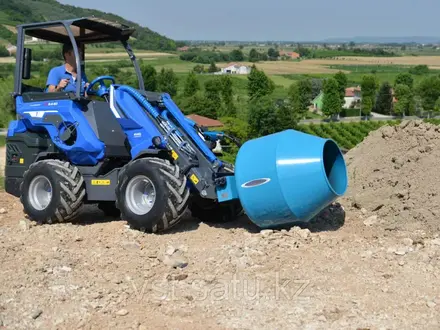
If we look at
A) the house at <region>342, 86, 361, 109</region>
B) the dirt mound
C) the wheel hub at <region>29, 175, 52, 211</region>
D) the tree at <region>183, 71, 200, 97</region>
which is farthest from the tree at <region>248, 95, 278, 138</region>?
the wheel hub at <region>29, 175, 52, 211</region>

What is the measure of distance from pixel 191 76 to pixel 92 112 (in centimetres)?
7077

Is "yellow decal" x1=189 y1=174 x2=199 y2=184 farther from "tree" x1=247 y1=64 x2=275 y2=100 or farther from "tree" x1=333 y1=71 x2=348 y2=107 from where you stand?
"tree" x1=247 y1=64 x2=275 y2=100

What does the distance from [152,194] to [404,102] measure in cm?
8475

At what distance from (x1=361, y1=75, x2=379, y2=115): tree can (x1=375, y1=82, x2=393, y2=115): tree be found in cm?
116

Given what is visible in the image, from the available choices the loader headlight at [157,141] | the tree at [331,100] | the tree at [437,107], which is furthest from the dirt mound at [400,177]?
the tree at [437,107]

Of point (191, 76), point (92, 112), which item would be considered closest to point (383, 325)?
point (92, 112)

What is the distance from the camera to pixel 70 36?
25.6ft

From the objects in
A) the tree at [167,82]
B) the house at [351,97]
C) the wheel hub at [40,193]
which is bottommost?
the house at [351,97]

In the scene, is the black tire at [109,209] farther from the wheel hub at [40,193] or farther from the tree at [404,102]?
the tree at [404,102]

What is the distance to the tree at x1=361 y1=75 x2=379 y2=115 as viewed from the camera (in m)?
85.8

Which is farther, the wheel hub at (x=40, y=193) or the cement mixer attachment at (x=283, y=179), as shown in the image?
the wheel hub at (x=40, y=193)

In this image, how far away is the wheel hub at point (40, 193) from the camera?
8.01m

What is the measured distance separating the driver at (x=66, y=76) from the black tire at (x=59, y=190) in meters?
1.09

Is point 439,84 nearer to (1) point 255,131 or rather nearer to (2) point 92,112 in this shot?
(1) point 255,131
